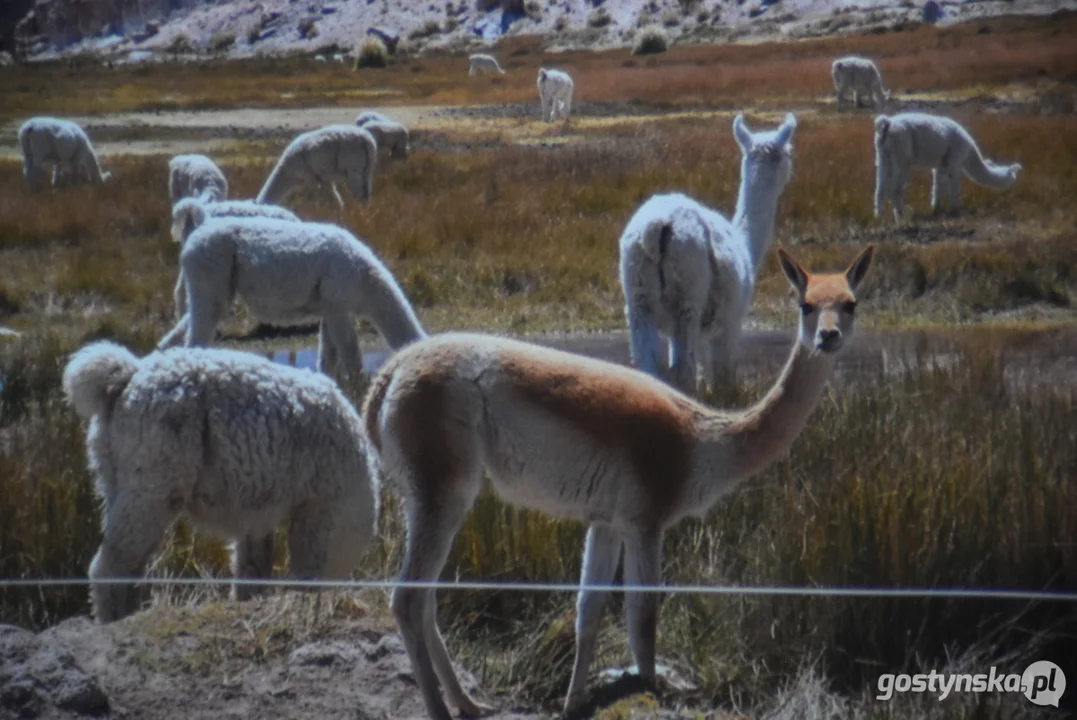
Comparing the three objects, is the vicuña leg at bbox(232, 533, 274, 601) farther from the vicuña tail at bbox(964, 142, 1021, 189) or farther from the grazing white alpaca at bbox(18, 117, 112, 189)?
the grazing white alpaca at bbox(18, 117, 112, 189)

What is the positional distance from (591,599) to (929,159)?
1376 cm

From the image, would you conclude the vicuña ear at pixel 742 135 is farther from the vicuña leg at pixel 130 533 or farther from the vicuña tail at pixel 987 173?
the vicuña tail at pixel 987 173

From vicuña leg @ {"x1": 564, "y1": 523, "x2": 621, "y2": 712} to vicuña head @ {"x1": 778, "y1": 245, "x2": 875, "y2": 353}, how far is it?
92 cm

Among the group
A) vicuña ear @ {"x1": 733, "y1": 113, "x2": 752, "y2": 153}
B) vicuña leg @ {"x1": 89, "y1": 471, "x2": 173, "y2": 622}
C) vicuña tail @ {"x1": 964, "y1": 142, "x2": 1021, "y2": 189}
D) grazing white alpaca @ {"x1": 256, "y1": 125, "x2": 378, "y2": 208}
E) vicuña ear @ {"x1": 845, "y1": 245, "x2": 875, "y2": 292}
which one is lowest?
vicuña tail @ {"x1": 964, "y1": 142, "x2": 1021, "y2": 189}

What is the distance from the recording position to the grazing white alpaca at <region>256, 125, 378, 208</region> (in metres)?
18.1

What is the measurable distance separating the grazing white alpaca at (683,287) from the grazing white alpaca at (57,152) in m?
14.4

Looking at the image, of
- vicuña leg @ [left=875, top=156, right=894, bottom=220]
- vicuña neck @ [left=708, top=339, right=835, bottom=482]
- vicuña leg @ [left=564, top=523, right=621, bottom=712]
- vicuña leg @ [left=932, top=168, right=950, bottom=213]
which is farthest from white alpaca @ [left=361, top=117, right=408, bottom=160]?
vicuña neck @ [left=708, top=339, right=835, bottom=482]

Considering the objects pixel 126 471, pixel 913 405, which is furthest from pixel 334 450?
pixel 913 405

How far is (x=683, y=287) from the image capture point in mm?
8320

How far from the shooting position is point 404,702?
4.95 metres

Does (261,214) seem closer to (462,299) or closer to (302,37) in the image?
(462,299)

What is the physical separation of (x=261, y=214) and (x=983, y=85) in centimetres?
1443

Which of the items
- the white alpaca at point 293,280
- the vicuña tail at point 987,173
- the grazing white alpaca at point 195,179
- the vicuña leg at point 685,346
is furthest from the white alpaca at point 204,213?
the vicuña tail at point 987,173

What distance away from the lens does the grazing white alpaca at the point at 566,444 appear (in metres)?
4.59
